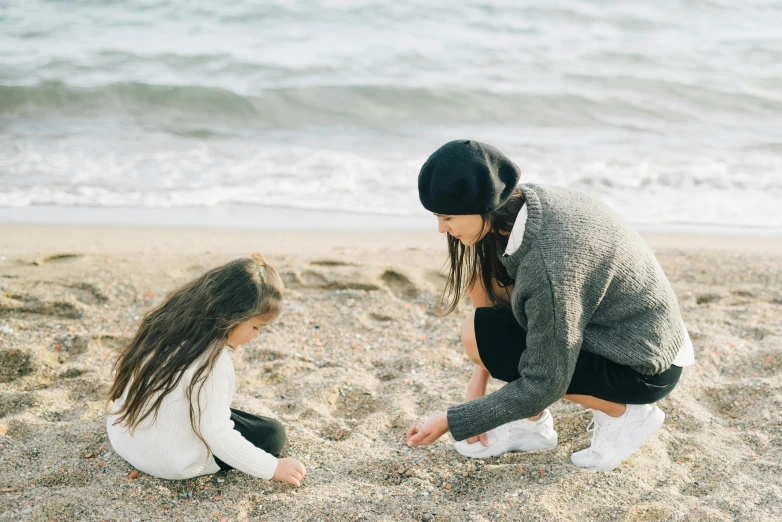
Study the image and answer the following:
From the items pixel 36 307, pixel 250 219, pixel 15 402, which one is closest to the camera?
pixel 15 402

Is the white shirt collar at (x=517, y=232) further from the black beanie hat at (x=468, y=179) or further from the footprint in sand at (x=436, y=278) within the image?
the footprint in sand at (x=436, y=278)

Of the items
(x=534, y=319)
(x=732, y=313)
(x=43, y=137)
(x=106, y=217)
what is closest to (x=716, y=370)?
(x=732, y=313)

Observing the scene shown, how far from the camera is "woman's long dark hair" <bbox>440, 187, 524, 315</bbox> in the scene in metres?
2.15

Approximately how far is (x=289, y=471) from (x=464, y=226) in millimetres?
922

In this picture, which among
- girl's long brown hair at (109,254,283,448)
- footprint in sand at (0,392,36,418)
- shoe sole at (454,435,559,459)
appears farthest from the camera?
footprint in sand at (0,392,36,418)

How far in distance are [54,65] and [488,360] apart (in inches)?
321

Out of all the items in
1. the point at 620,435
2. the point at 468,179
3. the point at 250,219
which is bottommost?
the point at 250,219

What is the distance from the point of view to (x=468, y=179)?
79.0 inches

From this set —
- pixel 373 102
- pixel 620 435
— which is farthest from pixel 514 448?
pixel 373 102


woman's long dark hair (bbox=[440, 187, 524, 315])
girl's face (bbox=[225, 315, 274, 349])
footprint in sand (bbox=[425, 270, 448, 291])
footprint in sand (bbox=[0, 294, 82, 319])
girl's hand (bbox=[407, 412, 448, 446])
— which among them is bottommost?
footprint in sand (bbox=[425, 270, 448, 291])

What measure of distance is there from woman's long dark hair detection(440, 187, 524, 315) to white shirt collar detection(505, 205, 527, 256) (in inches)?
2.1

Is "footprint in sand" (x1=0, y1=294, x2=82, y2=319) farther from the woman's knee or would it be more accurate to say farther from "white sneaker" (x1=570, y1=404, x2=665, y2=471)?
"white sneaker" (x1=570, y1=404, x2=665, y2=471)

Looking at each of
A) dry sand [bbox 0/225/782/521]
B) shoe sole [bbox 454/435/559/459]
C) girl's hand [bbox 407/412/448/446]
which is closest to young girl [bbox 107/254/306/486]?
dry sand [bbox 0/225/782/521]

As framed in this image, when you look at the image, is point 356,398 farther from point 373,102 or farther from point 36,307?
point 373,102
